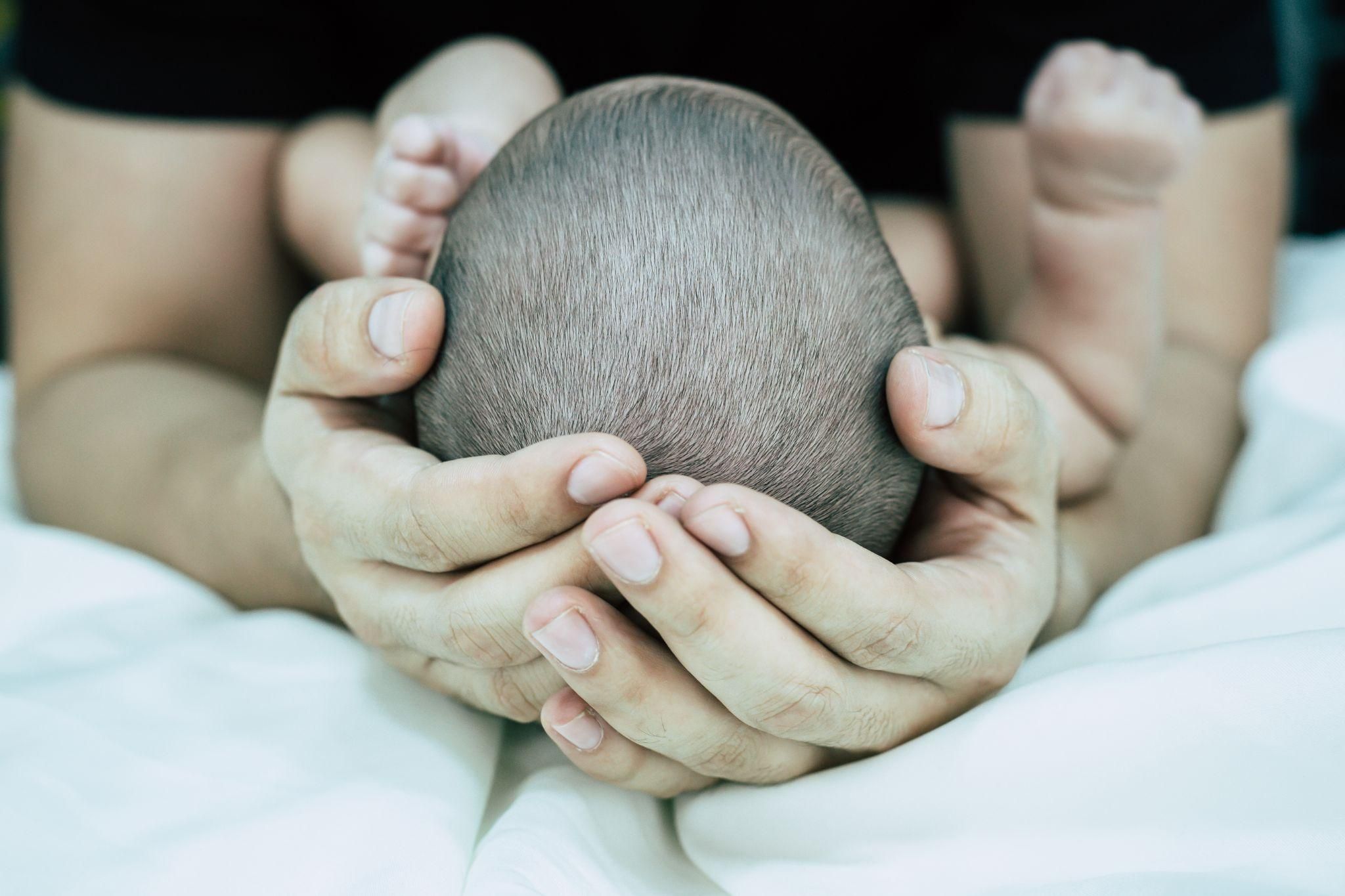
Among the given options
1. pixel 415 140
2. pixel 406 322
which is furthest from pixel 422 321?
pixel 415 140

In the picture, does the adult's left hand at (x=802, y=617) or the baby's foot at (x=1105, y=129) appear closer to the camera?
the adult's left hand at (x=802, y=617)

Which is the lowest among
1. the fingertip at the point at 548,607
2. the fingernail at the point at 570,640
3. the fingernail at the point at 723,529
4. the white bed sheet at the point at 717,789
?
the white bed sheet at the point at 717,789

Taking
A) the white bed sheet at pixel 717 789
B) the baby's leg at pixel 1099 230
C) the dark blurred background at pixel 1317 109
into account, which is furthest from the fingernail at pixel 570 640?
the dark blurred background at pixel 1317 109

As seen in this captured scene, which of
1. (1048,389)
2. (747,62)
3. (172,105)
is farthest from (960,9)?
(172,105)

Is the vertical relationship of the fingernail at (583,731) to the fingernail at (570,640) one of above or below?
below

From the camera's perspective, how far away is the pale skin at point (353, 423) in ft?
1.57

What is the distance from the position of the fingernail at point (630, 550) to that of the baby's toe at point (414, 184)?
384 mm

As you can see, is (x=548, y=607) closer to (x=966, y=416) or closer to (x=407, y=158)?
(x=966, y=416)

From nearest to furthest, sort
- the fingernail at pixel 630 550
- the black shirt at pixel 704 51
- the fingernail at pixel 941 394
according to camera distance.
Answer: the fingernail at pixel 630 550 < the fingernail at pixel 941 394 < the black shirt at pixel 704 51

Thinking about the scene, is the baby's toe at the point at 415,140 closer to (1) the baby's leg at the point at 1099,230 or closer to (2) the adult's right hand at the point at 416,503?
(2) the adult's right hand at the point at 416,503

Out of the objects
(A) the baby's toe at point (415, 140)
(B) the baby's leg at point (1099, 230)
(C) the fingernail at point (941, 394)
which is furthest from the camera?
(B) the baby's leg at point (1099, 230)

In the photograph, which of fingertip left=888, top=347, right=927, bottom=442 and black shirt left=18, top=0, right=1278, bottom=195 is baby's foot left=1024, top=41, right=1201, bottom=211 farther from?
fingertip left=888, top=347, right=927, bottom=442

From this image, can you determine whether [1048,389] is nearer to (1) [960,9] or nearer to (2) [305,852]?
→ (1) [960,9]

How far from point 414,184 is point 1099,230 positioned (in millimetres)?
579
